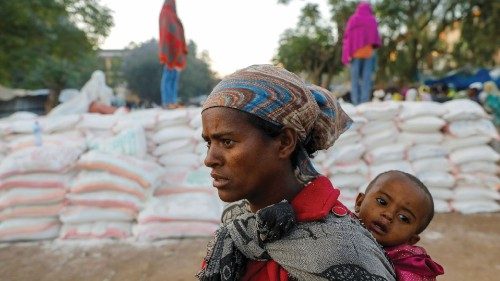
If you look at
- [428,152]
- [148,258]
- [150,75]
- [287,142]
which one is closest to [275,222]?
[287,142]

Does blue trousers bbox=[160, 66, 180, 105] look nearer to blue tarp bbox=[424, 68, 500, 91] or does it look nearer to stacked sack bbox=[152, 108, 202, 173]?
stacked sack bbox=[152, 108, 202, 173]

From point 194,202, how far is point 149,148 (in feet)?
2.49

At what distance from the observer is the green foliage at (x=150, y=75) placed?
2361 centimetres

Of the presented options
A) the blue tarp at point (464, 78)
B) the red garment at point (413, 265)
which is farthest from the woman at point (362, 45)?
the blue tarp at point (464, 78)

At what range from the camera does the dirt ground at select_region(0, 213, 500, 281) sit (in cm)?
265

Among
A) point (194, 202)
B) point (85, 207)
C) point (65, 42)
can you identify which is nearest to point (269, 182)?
point (194, 202)

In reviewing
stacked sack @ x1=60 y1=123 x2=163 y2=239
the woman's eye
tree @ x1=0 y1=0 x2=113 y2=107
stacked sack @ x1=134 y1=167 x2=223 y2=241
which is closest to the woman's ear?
the woman's eye

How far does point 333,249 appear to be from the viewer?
0.74 m

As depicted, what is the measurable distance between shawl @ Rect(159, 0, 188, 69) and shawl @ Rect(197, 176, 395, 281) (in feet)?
13.1

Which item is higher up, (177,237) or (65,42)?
(65,42)

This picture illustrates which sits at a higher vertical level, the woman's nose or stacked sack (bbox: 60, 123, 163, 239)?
the woman's nose

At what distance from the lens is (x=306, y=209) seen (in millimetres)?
826

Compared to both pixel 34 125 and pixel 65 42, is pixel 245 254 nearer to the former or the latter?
pixel 34 125

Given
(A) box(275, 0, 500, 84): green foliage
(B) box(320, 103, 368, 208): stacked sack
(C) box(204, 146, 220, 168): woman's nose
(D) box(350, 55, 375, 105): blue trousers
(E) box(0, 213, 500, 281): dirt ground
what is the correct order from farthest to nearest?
(A) box(275, 0, 500, 84): green foliage < (D) box(350, 55, 375, 105): blue trousers < (B) box(320, 103, 368, 208): stacked sack < (E) box(0, 213, 500, 281): dirt ground < (C) box(204, 146, 220, 168): woman's nose
